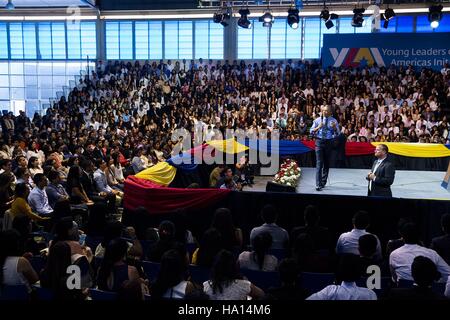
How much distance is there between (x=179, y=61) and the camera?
22.1 m

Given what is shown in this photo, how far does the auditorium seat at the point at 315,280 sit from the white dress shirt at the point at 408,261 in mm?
685

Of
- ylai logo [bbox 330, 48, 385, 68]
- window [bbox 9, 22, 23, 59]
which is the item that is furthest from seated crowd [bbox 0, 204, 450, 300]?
window [bbox 9, 22, 23, 59]

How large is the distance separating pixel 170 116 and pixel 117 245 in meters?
13.8

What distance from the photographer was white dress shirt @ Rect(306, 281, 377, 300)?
10.7 feet

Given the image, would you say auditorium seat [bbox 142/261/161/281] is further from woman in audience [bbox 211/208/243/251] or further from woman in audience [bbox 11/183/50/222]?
woman in audience [bbox 11/183/50/222]

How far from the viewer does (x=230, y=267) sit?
11.4 ft

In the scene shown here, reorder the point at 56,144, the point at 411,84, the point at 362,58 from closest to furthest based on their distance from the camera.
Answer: the point at 56,144 < the point at 411,84 < the point at 362,58

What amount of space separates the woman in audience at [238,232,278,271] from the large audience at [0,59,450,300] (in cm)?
1

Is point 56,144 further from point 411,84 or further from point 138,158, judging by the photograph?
point 411,84

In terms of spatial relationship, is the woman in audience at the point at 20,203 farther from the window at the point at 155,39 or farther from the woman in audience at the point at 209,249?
the window at the point at 155,39

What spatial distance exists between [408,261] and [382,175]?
9.19ft

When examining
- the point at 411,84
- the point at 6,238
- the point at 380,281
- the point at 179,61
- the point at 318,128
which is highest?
the point at 179,61
